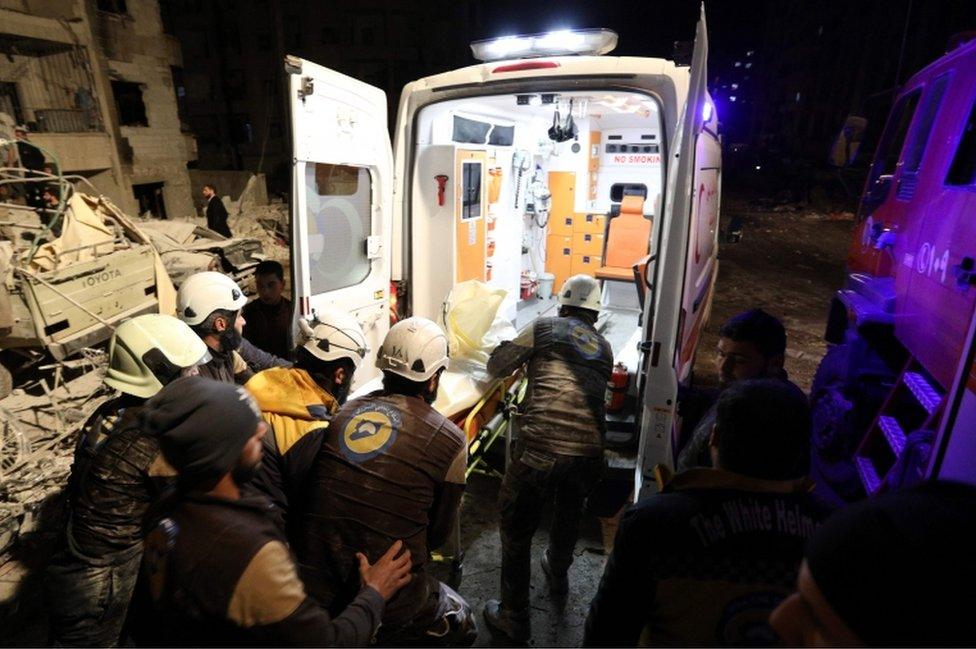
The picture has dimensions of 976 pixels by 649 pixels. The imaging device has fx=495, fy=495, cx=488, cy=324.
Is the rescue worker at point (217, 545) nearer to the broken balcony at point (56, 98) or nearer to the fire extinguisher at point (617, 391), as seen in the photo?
the fire extinguisher at point (617, 391)

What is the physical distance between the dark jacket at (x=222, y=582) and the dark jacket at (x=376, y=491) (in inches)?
20.2

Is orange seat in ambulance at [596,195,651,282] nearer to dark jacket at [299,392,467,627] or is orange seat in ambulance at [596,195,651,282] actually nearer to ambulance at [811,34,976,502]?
ambulance at [811,34,976,502]

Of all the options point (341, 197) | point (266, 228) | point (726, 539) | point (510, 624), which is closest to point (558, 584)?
point (510, 624)

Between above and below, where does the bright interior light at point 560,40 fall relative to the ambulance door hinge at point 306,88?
above

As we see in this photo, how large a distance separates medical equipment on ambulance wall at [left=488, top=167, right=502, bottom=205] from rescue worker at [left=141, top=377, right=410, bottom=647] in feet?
15.6

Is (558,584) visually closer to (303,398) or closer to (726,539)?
(303,398)

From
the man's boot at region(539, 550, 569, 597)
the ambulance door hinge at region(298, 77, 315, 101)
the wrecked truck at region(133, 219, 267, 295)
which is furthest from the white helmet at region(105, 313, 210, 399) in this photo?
the wrecked truck at region(133, 219, 267, 295)

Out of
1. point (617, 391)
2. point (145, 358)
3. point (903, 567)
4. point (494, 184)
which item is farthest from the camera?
point (494, 184)

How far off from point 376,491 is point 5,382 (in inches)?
198

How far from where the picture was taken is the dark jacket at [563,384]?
2.92 metres

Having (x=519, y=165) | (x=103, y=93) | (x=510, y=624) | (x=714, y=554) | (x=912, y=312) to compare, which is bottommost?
(x=510, y=624)

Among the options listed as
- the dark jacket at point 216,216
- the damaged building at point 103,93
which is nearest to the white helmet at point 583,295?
the damaged building at point 103,93

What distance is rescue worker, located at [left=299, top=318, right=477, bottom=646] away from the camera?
180 cm

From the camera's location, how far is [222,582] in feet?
3.83
